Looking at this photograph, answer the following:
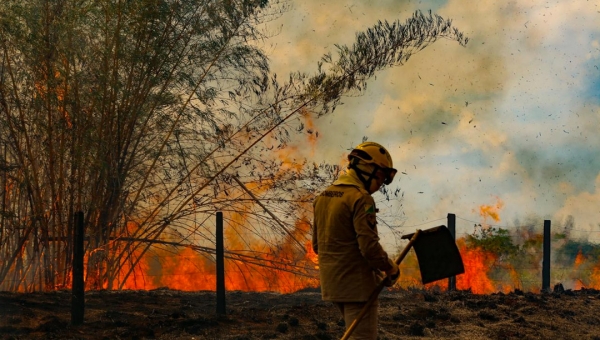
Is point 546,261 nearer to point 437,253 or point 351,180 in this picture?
point 437,253

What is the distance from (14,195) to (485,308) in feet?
24.8

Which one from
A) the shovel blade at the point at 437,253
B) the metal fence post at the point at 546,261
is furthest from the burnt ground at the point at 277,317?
the shovel blade at the point at 437,253

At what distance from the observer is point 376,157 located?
532 centimetres

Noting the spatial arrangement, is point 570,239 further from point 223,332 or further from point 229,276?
point 223,332

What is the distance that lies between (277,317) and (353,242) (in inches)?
209

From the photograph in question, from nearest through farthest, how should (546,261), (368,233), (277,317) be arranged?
1. (368,233)
2. (277,317)
3. (546,261)

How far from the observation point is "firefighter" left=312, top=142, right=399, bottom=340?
5.25 metres

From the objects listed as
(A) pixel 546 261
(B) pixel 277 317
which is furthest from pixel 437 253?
(A) pixel 546 261

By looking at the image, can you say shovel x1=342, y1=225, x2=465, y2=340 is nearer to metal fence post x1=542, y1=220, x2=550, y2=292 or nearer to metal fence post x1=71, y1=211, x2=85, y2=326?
metal fence post x1=71, y1=211, x2=85, y2=326

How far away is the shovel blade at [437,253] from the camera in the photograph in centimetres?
554

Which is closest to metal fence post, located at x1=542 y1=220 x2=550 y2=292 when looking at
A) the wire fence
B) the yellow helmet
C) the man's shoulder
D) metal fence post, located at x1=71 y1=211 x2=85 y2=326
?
the wire fence

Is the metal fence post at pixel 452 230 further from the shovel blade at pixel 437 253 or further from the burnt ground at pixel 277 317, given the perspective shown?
the shovel blade at pixel 437 253

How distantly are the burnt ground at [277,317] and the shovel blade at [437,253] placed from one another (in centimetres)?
366

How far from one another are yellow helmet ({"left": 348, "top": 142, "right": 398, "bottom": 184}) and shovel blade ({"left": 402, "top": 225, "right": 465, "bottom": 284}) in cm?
52
